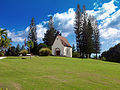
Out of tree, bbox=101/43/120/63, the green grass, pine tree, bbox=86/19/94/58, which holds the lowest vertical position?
the green grass

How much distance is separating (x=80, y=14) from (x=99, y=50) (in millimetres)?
15248

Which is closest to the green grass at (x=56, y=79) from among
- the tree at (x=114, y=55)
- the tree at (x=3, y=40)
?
the tree at (x=3, y=40)

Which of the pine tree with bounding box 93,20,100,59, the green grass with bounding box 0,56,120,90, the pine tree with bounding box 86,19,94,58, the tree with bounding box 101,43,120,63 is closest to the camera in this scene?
the green grass with bounding box 0,56,120,90

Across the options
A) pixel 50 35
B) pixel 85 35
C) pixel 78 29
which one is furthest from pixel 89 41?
pixel 50 35

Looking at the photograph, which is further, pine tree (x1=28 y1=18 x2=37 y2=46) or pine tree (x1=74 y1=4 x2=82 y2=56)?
pine tree (x1=28 y1=18 x2=37 y2=46)

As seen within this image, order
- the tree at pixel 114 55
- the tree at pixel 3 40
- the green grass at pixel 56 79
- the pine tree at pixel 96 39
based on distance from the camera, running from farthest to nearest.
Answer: the pine tree at pixel 96 39
the tree at pixel 114 55
the tree at pixel 3 40
the green grass at pixel 56 79

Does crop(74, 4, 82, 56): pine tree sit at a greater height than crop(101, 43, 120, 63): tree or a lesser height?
greater

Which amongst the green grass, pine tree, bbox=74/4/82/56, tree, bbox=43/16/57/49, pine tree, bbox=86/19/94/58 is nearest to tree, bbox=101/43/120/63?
pine tree, bbox=86/19/94/58

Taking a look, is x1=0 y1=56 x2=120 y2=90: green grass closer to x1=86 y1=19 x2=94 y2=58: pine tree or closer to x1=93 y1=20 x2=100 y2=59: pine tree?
x1=86 y1=19 x2=94 y2=58: pine tree

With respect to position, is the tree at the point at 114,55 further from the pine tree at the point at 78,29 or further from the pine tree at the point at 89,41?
the pine tree at the point at 78,29

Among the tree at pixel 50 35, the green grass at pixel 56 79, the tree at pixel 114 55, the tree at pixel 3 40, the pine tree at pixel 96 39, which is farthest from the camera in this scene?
the tree at pixel 50 35

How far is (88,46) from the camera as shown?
128 feet

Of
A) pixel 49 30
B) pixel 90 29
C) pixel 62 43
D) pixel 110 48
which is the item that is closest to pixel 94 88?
pixel 62 43

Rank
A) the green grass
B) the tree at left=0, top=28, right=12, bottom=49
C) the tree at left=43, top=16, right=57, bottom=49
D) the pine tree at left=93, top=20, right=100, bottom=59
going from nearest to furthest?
the green grass < the tree at left=0, top=28, right=12, bottom=49 < the pine tree at left=93, top=20, right=100, bottom=59 < the tree at left=43, top=16, right=57, bottom=49
